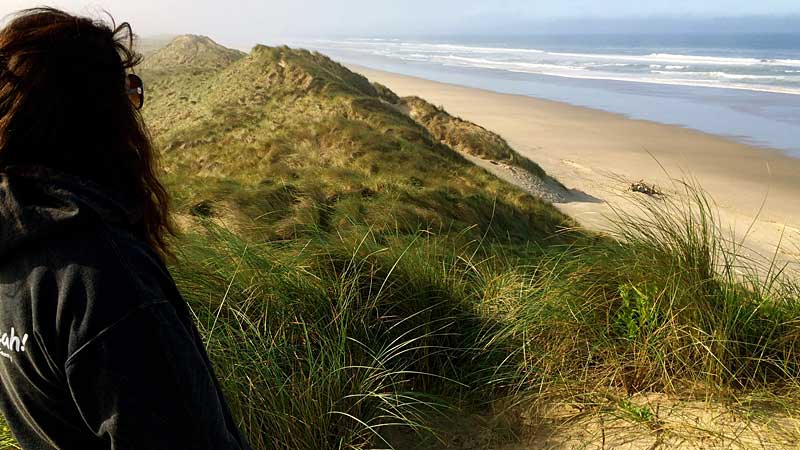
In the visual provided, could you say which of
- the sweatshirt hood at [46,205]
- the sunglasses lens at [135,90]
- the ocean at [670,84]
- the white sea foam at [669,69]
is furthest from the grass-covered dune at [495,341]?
the white sea foam at [669,69]

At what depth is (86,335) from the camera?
1163 millimetres

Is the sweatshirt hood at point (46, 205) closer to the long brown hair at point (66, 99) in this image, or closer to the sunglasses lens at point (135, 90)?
the long brown hair at point (66, 99)

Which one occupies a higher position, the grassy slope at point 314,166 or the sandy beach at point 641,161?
the grassy slope at point 314,166

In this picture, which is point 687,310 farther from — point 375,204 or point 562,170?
point 562,170

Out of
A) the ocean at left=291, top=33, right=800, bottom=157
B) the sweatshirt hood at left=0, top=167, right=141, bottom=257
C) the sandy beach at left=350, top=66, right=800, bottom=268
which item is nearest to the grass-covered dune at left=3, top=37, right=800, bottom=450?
the sweatshirt hood at left=0, top=167, right=141, bottom=257

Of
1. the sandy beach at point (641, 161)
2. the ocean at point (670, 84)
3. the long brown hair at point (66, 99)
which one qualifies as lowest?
the sandy beach at point (641, 161)

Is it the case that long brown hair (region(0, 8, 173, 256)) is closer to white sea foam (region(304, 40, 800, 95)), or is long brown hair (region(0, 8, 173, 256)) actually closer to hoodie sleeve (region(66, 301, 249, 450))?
hoodie sleeve (region(66, 301, 249, 450))

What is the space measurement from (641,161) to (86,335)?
842 inches

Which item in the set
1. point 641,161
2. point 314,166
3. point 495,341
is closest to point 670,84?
point 641,161

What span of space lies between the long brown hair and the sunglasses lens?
1.8 inches

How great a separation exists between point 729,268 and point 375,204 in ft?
16.4

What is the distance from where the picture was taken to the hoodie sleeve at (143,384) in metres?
1.17

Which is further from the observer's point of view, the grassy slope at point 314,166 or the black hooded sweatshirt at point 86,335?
the grassy slope at point 314,166

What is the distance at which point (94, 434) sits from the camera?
126 centimetres
